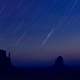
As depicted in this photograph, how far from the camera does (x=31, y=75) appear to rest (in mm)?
7008

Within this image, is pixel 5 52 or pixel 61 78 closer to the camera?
pixel 61 78

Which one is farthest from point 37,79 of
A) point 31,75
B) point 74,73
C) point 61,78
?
point 74,73

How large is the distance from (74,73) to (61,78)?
18.8 inches

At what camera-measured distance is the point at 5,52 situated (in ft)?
24.3

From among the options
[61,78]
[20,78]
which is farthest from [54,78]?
[20,78]

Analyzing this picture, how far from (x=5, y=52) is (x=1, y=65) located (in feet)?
1.83

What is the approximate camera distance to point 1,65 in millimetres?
7047

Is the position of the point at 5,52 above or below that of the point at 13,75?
above

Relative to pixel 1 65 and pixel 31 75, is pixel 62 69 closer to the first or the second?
pixel 31 75

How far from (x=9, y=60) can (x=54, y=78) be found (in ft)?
5.37

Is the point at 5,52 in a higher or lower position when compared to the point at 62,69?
higher

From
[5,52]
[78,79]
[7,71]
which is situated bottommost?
[78,79]

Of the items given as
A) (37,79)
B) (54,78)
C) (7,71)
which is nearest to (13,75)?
(7,71)

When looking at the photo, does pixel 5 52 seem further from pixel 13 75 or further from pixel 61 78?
pixel 61 78
